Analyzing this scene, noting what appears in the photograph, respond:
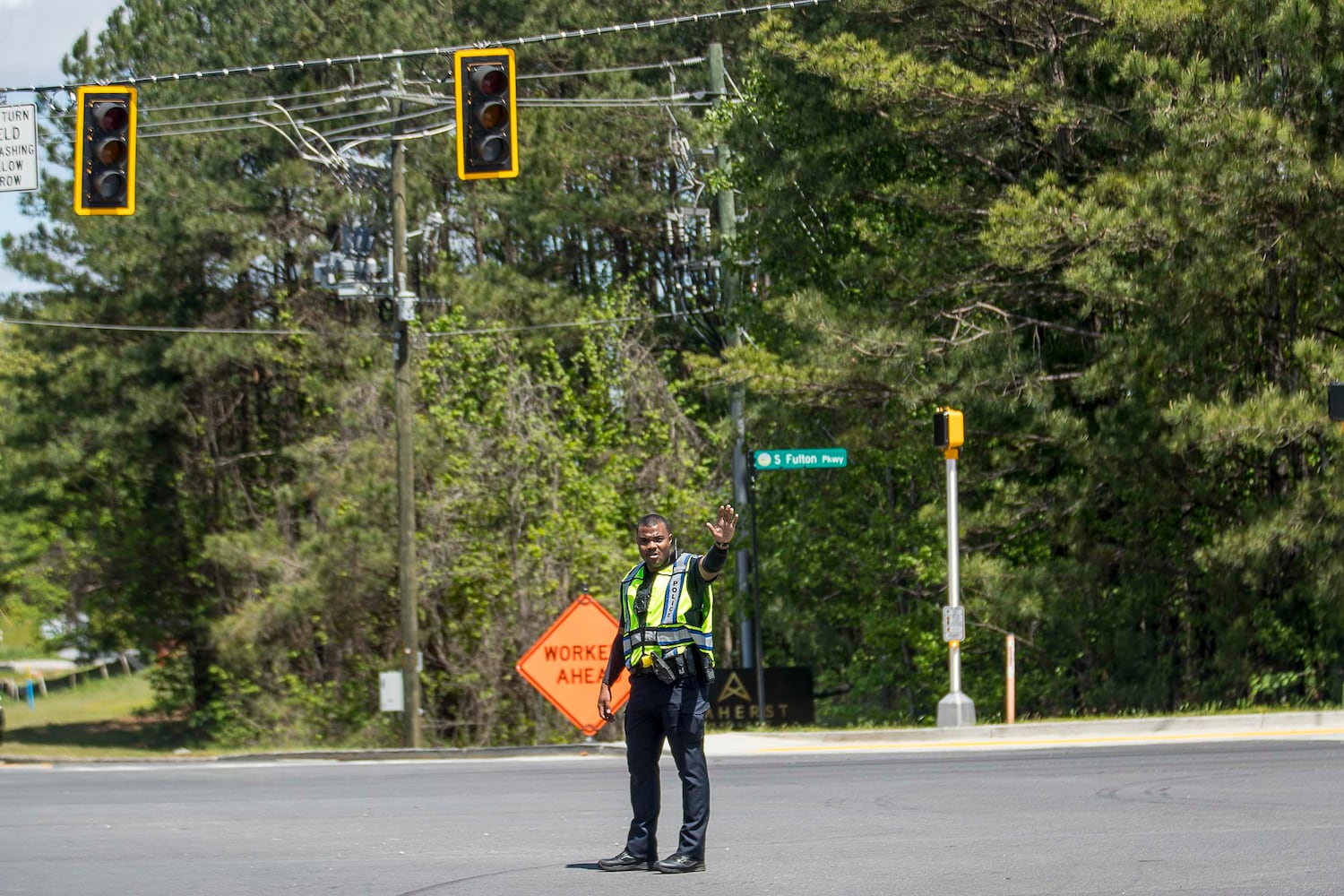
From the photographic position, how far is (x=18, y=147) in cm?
1789

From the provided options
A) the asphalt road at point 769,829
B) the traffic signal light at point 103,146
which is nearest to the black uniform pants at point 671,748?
the asphalt road at point 769,829

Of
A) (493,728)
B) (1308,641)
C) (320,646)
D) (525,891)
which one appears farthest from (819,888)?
(320,646)

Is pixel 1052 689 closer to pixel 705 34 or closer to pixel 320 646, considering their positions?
pixel 320 646

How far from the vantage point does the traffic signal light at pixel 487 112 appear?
1517 cm

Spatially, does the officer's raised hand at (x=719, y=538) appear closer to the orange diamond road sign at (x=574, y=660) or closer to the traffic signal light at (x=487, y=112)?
the traffic signal light at (x=487, y=112)

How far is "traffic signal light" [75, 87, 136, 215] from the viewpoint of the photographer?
16.4 meters

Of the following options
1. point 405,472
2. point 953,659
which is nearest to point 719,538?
point 953,659

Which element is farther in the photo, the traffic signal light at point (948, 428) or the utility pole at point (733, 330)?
the utility pole at point (733, 330)

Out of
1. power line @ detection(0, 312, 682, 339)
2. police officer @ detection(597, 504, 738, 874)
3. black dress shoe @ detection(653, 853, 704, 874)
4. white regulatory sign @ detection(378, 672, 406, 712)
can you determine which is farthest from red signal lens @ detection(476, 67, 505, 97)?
power line @ detection(0, 312, 682, 339)

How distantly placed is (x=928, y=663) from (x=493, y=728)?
7523 mm

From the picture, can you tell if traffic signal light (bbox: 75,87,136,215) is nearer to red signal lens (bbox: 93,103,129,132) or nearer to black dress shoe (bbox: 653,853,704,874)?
red signal lens (bbox: 93,103,129,132)

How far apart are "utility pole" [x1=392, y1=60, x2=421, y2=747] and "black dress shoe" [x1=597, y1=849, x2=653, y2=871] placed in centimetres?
1786

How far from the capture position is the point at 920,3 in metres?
26.2

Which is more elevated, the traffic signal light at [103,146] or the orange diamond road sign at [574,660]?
the traffic signal light at [103,146]
